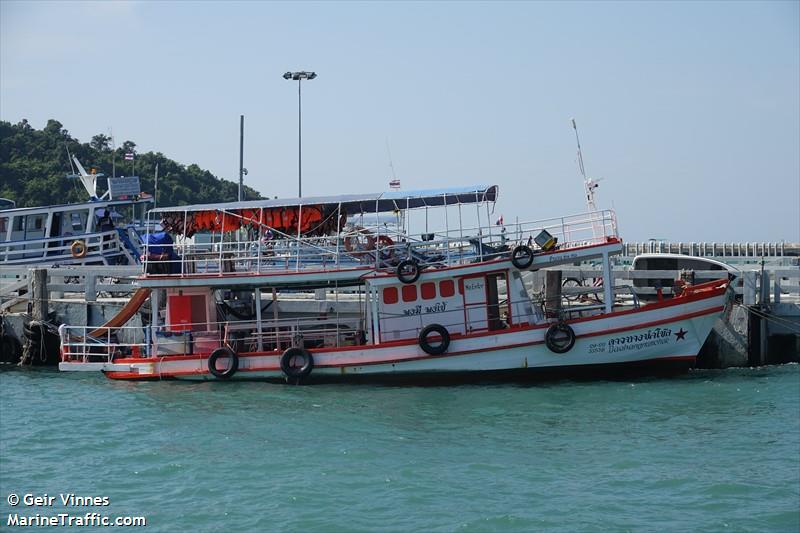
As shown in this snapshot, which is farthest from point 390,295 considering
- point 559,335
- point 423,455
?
point 423,455

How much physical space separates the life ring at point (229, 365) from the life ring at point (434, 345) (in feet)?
14.5

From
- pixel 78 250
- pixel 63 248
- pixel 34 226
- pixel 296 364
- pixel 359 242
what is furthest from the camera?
pixel 34 226

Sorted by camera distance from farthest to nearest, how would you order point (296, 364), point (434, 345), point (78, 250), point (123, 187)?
point (123, 187) → point (78, 250) → point (296, 364) → point (434, 345)

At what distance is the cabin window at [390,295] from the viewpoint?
2362 centimetres

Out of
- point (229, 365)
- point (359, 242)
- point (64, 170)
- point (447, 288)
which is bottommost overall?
point (229, 365)

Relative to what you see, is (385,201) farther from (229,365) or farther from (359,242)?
(229,365)

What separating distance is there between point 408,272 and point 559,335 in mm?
3699

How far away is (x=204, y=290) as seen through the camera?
24.6 metres

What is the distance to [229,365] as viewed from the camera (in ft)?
77.6

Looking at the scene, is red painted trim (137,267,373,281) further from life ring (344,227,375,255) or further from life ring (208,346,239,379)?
life ring (208,346,239,379)

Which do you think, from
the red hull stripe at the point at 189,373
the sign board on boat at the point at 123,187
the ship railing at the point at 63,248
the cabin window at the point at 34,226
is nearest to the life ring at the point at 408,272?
the red hull stripe at the point at 189,373

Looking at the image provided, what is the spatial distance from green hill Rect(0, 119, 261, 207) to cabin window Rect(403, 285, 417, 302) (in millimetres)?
49051

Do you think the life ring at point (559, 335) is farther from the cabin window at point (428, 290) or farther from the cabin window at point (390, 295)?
the cabin window at point (390, 295)

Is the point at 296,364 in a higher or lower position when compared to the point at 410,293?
lower
